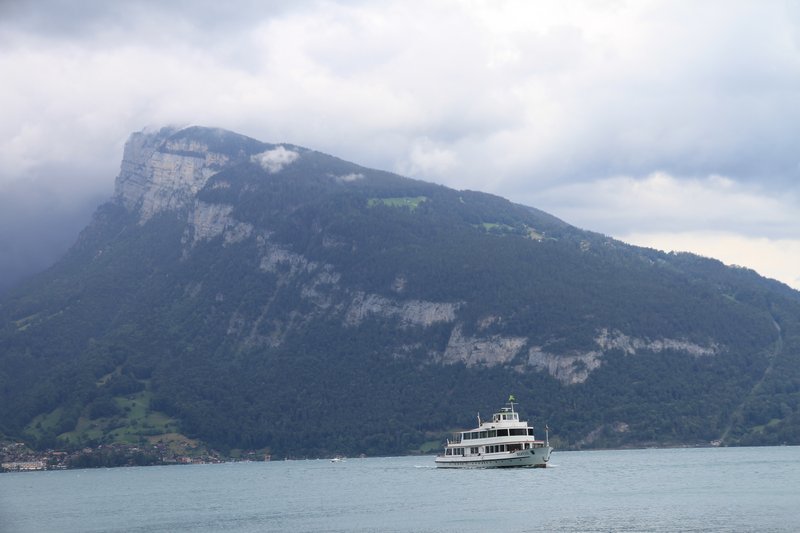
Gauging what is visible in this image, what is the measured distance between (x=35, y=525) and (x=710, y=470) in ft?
341

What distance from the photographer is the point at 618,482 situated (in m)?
168

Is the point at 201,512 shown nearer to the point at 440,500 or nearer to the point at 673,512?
the point at 440,500

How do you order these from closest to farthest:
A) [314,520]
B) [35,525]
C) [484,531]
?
[484,531] < [314,520] < [35,525]

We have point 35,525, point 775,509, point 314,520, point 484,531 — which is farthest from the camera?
point 35,525

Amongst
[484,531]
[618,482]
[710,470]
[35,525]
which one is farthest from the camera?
[710,470]

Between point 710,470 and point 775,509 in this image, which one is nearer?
point 775,509

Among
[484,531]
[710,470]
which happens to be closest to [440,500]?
[484,531]

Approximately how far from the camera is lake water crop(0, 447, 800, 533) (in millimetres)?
116188

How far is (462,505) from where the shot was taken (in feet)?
450

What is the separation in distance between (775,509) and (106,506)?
8878cm

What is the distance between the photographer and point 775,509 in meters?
119

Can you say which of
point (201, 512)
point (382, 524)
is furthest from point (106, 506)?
point (382, 524)

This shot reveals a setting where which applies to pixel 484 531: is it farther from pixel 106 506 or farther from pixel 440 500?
pixel 106 506

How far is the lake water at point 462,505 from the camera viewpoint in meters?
116
